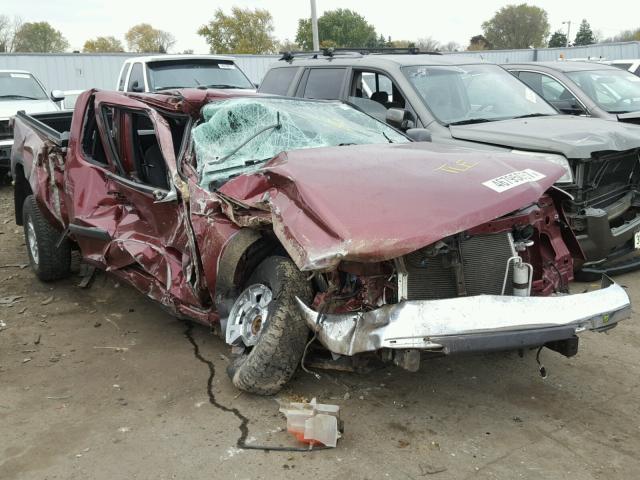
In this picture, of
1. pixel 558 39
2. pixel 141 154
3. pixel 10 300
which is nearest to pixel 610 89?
pixel 141 154

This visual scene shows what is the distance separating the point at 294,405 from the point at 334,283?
70cm

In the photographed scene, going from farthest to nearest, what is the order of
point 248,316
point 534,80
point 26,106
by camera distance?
1. point 26,106
2. point 534,80
3. point 248,316

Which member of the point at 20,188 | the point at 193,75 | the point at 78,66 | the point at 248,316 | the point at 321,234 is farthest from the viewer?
the point at 78,66

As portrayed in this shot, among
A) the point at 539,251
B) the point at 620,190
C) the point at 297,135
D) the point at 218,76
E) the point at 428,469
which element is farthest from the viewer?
the point at 218,76

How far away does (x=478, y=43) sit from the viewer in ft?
235

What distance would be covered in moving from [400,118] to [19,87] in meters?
8.64

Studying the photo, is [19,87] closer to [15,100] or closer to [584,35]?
[15,100]

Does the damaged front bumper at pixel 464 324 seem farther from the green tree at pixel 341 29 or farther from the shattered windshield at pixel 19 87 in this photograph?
the green tree at pixel 341 29

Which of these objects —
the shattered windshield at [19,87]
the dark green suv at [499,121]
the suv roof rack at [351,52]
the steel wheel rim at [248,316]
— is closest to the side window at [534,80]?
the suv roof rack at [351,52]

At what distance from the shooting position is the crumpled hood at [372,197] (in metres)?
2.89

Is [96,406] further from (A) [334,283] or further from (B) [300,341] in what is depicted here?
(A) [334,283]

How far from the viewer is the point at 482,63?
710 cm

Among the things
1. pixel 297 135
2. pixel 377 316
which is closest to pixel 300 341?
pixel 377 316

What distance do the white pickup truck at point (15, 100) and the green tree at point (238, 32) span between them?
151ft
